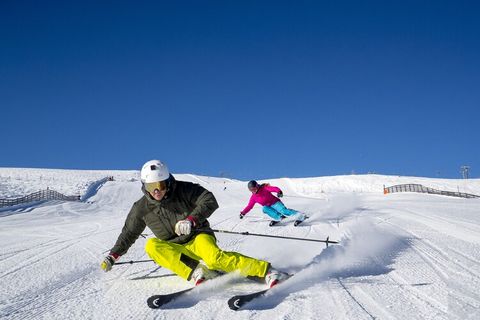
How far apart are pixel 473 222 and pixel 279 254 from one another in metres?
6.77

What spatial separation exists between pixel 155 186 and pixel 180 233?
633 millimetres

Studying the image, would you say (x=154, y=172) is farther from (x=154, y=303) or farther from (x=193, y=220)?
(x=154, y=303)

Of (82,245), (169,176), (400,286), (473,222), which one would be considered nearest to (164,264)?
(169,176)

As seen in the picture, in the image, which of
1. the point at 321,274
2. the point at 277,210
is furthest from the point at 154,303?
the point at 277,210

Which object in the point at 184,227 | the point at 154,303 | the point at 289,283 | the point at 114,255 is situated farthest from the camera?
the point at 114,255

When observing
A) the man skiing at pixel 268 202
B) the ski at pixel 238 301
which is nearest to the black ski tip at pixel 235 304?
the ski at pixel 238 301

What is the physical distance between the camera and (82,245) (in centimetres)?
832

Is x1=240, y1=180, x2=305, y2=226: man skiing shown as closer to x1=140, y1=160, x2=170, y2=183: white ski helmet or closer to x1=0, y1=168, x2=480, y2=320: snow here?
x1=0, y1=168, x2=480, y2=320: snow

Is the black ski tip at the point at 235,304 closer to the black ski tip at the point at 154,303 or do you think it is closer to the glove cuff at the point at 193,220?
the black ski tip at the point at 154,303

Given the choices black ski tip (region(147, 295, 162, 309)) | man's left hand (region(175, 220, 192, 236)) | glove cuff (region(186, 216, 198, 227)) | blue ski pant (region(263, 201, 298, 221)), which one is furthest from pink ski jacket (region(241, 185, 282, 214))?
black ski tip (region(147, 295, 162, 309))

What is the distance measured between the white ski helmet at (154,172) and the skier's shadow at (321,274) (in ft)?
5.43

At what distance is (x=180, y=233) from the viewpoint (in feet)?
13.9

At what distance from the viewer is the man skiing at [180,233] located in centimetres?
414

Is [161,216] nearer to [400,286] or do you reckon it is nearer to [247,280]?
[247,280]
